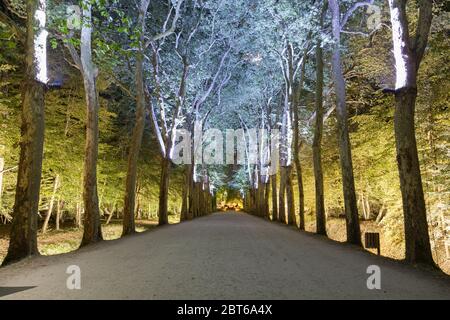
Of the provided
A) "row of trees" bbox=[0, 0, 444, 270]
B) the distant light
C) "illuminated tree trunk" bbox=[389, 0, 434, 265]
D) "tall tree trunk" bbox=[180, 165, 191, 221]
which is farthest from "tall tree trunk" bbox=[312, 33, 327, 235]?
"tall tree trunk" bbox=[180, 165, 191, 221]

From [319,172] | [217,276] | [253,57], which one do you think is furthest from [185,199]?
[217,276]

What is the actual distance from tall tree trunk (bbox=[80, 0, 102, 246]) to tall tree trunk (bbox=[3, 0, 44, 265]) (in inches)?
Result: 95.9

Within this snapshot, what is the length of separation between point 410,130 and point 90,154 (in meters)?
9.15

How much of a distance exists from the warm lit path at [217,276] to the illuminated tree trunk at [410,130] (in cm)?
69

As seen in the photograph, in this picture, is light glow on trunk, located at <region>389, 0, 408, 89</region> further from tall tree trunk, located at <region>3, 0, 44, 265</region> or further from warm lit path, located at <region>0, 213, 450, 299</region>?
tall tree trunk, located at <region>3, 0, 44, 265</region>

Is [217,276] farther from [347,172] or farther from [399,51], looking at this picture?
[347,172]

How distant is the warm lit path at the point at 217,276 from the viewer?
16.0 feet

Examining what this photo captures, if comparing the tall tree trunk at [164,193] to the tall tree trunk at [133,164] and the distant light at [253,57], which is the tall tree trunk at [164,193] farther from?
the distant light at [253,57]

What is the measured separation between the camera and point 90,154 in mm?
11148

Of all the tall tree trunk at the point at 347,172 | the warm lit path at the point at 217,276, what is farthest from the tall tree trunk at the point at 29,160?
the tall tree trunk at the point at 347,172

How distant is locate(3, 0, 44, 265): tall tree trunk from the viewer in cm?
816

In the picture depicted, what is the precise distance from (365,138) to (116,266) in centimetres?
1617

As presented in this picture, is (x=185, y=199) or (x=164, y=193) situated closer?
(x=164, y=193)
